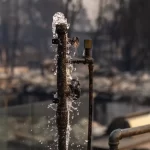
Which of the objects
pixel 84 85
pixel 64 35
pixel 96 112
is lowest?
pixel 96 112

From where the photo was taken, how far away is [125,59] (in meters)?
12.9

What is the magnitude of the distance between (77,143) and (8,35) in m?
8.35

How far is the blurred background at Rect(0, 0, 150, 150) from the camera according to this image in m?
10.9

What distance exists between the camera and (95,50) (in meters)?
12.4

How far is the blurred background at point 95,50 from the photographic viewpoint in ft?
35.7

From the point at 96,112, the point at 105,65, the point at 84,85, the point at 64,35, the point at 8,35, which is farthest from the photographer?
the point at 105,65

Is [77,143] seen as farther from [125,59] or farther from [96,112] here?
[125,59]

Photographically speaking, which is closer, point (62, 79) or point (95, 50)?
point (62, 79)

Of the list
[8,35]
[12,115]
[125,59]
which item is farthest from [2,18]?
[12,115]

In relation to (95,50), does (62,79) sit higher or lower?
higher

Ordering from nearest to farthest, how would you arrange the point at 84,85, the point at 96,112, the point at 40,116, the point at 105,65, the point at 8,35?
1. the point at 40,116
2. the point at 84,85
3. the point at 96,112
4. the point at 8,35
5. the point at 105,65

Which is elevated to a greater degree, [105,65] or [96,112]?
[105,65]

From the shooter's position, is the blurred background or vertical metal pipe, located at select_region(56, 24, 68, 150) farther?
the blurred background

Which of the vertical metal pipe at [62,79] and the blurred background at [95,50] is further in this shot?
the blurred background at [95,50]
